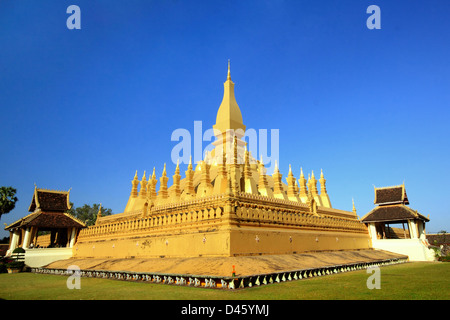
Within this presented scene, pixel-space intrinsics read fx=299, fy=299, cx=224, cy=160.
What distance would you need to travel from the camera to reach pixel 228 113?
108 feet

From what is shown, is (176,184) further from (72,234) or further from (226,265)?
(226,265)

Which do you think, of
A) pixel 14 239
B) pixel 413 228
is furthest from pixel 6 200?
pixel 413 228

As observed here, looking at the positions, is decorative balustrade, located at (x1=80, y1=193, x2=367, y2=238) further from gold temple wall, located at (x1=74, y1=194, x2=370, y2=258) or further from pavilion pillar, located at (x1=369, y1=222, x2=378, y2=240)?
pavilion pillar, located at (x1=369, y1=222, x2=378, y2=240)

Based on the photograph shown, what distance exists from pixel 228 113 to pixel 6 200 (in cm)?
3239

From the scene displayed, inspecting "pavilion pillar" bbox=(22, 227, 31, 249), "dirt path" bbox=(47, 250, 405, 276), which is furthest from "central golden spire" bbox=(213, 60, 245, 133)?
Answer: "pavilion pillar" bbox=(22, 227, 31, 249)

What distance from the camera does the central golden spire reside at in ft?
107

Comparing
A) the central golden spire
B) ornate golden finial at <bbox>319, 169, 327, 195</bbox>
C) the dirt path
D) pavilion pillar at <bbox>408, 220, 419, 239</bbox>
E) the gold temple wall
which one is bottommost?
the dirt path

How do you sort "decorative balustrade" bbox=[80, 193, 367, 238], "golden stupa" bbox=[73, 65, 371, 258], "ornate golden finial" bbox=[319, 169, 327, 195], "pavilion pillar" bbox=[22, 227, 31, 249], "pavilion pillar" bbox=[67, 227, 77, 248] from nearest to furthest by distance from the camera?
"golden stupa" bbox=[73, 65, 371, 258]
"decorative balustrade" bbox=[80, 193, 367, 238]
"pavilion pillar" bbox=[22, 227, 31, 249]
"pavilion pillar" bbox=[67, 227, 77, 248]
"ornate golden finial" bbox=[319, 169, 327, 195]

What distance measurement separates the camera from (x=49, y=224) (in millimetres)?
28312

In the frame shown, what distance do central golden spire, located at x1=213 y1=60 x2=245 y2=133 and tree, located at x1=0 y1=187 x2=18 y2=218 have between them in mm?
29991

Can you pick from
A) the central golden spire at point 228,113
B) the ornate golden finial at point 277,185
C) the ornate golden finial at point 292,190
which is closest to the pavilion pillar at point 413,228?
the ornate golden finial at point 292,190

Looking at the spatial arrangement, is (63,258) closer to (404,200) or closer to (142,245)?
(142,245)

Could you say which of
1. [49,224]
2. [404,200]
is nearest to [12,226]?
[49,224]

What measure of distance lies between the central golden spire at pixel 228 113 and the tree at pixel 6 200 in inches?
1181
